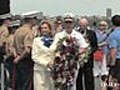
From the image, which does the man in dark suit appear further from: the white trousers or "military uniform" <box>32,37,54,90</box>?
the white trousers

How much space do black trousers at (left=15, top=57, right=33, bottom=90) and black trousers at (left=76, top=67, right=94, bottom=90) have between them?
3.31ft

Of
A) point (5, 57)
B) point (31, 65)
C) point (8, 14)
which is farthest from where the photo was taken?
point (8, 14)

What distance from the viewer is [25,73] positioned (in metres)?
13.2

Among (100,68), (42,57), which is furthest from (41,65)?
(100,68)

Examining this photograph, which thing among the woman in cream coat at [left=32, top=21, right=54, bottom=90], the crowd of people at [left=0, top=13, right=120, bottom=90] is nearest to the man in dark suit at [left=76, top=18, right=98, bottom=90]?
the crowd of people at [left=0, top=13, right=120, bottom=90]

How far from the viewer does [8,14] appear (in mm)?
15188

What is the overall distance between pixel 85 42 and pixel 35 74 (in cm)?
116

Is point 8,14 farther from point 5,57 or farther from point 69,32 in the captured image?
point 69,32

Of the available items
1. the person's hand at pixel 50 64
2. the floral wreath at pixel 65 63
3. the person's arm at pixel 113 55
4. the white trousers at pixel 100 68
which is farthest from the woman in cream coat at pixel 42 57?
the white trousers at pixel 100 68

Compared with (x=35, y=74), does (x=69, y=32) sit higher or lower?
higher

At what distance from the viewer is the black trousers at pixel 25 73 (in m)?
13.1

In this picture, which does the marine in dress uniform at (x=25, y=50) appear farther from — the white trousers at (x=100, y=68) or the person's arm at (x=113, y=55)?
the white trousers at (x=100, y=68)

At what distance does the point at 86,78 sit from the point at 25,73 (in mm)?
1284

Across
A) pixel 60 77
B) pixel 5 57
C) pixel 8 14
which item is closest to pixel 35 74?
pixel 60 77
